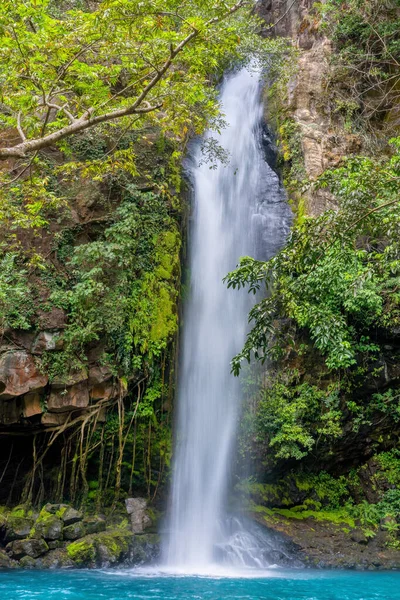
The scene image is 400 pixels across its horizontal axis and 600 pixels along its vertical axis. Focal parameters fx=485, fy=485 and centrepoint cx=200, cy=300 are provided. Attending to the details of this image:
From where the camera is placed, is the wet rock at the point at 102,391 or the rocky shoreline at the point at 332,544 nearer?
the rocky shoreline at the point at 332,544

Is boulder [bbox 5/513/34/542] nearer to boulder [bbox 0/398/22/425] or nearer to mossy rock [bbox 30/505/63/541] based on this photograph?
mossy rock [bbox 30/505/63/541]

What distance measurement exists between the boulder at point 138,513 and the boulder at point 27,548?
5.63ft

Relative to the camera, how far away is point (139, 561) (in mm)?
8812

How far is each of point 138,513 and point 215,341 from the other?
14.0 feet

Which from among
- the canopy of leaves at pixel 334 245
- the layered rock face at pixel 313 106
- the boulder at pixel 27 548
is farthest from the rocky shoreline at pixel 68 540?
the layered rock face at pixel 313 106

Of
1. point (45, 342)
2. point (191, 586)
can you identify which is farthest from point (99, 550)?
point (45, 342)

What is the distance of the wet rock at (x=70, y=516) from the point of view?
8.95 m

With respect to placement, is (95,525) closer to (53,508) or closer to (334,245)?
(53,508)

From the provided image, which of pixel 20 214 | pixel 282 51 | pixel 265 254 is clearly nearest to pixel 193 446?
pixel 265 254

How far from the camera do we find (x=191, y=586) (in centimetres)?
733

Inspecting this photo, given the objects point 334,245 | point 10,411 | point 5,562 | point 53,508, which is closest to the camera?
point 334,245

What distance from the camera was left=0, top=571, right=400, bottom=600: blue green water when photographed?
6.65 metres

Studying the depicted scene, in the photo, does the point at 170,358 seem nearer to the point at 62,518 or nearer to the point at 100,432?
the point at 100,432

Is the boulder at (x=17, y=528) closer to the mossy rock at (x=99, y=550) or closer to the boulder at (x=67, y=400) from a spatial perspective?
the mossy rock at (x=99, y=550)
